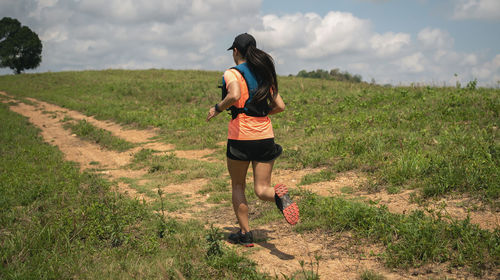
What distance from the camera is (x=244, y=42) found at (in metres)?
3.60

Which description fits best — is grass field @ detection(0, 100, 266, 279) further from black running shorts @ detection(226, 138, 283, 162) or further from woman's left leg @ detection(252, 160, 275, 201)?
black running shorts @ detection(226, 138, 283, 162)

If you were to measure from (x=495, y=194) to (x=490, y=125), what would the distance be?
162 inches

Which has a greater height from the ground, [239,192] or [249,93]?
[249,93]

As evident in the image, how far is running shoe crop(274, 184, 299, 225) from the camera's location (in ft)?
11.5

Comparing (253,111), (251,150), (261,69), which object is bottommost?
(251,150)

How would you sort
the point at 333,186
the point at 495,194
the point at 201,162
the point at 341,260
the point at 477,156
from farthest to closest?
the point at 201,162 < the point at 333,186 < the point at 477,156 < the point at 495,194 < the point at 341,260

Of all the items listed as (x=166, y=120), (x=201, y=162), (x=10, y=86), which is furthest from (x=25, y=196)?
(x=10, y=86)

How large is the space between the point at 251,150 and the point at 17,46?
5808 centimetres

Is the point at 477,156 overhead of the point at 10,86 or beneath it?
beneath

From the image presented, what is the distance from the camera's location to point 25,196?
5.55 m

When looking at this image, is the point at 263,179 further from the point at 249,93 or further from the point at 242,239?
the point at 249,93

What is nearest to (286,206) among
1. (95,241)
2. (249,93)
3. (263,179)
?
(263,179)

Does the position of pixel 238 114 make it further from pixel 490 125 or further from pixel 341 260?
pixel 490 125

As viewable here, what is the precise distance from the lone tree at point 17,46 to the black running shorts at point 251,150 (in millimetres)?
57274
